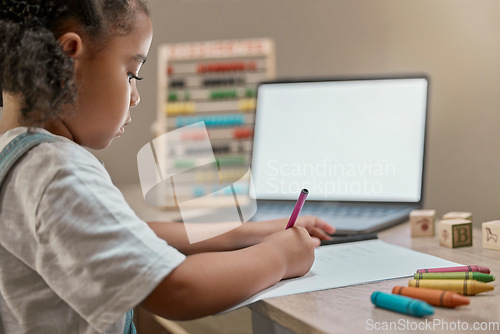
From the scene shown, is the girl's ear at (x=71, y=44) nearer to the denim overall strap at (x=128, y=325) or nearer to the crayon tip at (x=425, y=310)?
the denim overall strap at (x=128, y=325)

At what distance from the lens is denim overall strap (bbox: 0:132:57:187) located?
1.76 feet

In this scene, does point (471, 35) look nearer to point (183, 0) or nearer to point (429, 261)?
point (429, 261)

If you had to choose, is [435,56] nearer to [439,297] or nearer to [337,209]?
[337,209]

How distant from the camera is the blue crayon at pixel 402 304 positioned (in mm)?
501

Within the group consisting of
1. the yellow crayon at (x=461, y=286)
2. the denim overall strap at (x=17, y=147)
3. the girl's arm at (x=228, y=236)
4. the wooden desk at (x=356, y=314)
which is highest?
the denim overall strap at (x=17, y=147)

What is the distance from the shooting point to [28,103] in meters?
0.57

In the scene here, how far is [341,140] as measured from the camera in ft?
3.80

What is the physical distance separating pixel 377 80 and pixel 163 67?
815 mm

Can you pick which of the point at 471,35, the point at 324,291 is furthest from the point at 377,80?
the point at 324,291

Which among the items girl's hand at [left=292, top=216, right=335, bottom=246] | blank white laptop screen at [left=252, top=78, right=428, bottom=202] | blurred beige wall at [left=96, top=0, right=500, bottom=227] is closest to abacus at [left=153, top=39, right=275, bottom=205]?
blurred beige wall at [left=96, top=0, right=500, bottom=227]

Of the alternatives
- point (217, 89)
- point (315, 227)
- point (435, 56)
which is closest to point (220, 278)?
point (315, 227)

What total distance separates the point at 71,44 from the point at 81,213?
210mm

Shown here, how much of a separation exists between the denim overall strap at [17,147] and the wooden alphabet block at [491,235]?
2.06 feet

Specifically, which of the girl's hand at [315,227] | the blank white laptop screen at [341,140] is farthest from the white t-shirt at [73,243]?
the blank white laptop screen at [341,140]
